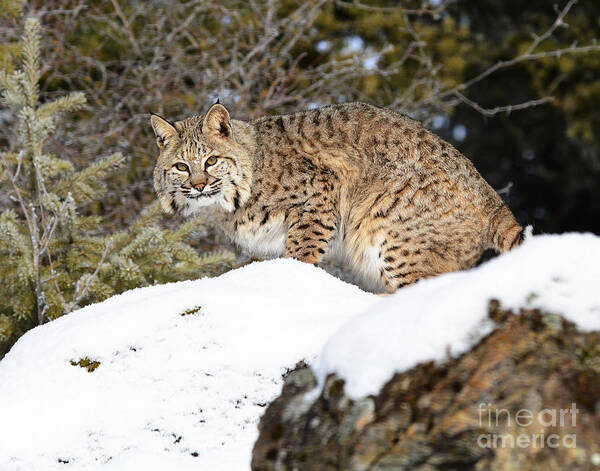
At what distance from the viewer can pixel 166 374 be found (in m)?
3.21

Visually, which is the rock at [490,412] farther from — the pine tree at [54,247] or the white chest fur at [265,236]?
the white chest fur at [265,236]

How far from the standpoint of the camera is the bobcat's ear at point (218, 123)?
196 inches

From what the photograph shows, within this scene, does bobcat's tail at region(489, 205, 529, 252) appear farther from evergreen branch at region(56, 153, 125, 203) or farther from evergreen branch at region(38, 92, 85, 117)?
evergreen branch at region(38, 92, 85, 117)

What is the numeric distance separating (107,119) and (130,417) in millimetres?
4476

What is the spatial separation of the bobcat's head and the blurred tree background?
0.45 meters

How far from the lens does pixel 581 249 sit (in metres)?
2.00

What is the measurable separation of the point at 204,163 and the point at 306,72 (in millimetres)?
2921

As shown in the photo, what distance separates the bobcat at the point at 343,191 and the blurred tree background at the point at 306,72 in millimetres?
402

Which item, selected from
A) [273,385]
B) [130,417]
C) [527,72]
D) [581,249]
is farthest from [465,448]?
[527,72]

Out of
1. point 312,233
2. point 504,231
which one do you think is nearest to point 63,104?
point 312,233

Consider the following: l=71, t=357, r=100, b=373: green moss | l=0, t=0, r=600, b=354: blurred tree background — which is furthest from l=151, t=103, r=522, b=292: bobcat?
l=71, t=357, r=100, b=373: green moss

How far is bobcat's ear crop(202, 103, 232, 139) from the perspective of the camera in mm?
4969

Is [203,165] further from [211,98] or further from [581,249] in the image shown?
[581,249]

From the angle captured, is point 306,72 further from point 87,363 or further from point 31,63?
point 87,363
